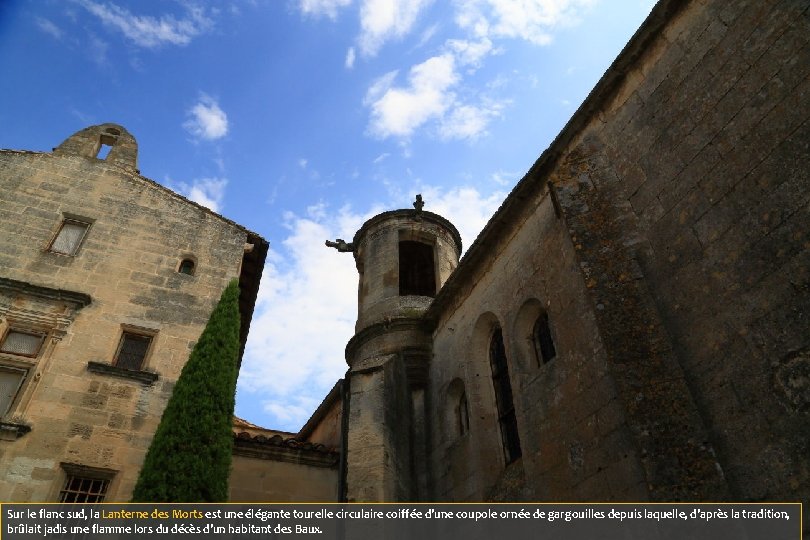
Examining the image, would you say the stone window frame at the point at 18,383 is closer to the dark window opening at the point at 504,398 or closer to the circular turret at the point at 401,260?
the circular turret at the point at 401,260

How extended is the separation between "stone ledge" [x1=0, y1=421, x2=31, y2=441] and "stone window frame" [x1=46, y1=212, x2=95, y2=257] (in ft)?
11.5

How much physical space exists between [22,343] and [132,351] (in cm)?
166

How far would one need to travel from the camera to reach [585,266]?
600 centimetres

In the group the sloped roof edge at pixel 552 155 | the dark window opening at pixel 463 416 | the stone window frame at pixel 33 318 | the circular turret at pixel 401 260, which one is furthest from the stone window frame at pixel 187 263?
the dark window opening at pixel 463 416

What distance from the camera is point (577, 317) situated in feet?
22.3

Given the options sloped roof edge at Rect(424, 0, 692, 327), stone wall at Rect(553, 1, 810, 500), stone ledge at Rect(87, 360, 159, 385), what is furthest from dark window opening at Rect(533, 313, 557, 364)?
stone ledge at Rect(87, 360, 159, 385)

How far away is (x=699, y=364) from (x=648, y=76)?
12.3 feet

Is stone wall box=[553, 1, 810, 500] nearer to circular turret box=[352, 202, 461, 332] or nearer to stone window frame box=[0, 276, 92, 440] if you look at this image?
circular turret box=[352, 202, 461, 332]

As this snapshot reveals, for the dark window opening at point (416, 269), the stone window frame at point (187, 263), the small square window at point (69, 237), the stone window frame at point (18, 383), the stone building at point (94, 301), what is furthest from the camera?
the dark window opening at point (416, 269)

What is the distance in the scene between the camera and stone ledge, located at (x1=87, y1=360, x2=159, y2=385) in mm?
8930

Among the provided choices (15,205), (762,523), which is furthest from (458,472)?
(15,205)

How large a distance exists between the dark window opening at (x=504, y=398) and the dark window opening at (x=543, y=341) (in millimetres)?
810

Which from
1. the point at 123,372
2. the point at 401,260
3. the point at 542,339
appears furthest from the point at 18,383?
the point at 401,260

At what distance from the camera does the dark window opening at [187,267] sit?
11.0 metres
